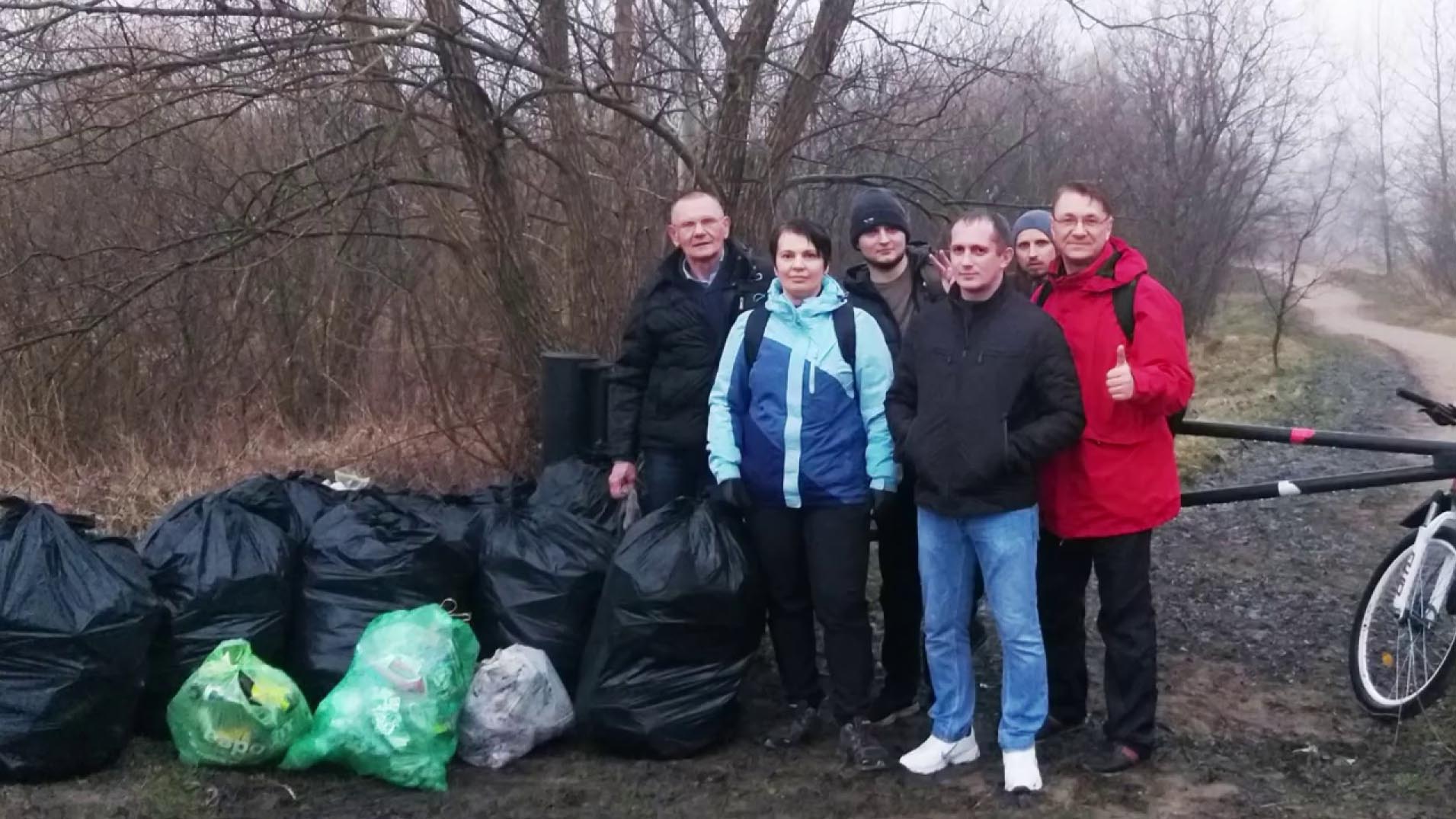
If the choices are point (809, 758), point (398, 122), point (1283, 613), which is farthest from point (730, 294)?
point (1283, 613)

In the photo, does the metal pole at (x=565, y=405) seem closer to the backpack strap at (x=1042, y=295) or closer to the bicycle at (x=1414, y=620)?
the backpack strap at (x=1042, y=295)

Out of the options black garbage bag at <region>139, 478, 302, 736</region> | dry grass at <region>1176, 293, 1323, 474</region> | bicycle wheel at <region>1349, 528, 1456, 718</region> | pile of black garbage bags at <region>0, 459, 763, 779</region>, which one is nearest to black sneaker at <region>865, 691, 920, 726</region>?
pile of black garbage bags at <region>0, 459, 763, 779</region>

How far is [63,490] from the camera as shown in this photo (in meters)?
7.48

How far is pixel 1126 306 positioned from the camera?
3.79 meters

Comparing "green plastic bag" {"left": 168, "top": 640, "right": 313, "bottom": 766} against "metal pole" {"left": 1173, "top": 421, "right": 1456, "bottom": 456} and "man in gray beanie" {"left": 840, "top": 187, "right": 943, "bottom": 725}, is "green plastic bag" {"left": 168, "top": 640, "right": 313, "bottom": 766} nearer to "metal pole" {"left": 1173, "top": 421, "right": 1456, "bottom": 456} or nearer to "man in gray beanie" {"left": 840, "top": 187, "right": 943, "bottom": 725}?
"man in gray beanie" {"left": 840, "top": 187, "right": 943, "bottom": 725}

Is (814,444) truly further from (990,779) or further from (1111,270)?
(990,779)

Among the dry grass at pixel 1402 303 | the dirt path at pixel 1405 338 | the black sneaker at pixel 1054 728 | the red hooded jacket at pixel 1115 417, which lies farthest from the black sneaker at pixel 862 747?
the dry grass at pixel 1402 303

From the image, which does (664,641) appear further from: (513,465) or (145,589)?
(513,465)

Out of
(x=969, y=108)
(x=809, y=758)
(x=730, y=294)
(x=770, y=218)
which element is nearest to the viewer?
(x=809, y=758)

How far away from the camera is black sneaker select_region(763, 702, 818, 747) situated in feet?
13.8

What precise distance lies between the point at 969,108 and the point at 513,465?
14.1 feet

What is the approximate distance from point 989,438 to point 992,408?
0.08 m

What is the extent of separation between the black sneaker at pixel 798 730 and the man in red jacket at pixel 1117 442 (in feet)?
2.81

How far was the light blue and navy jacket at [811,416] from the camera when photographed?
3.98 meters
